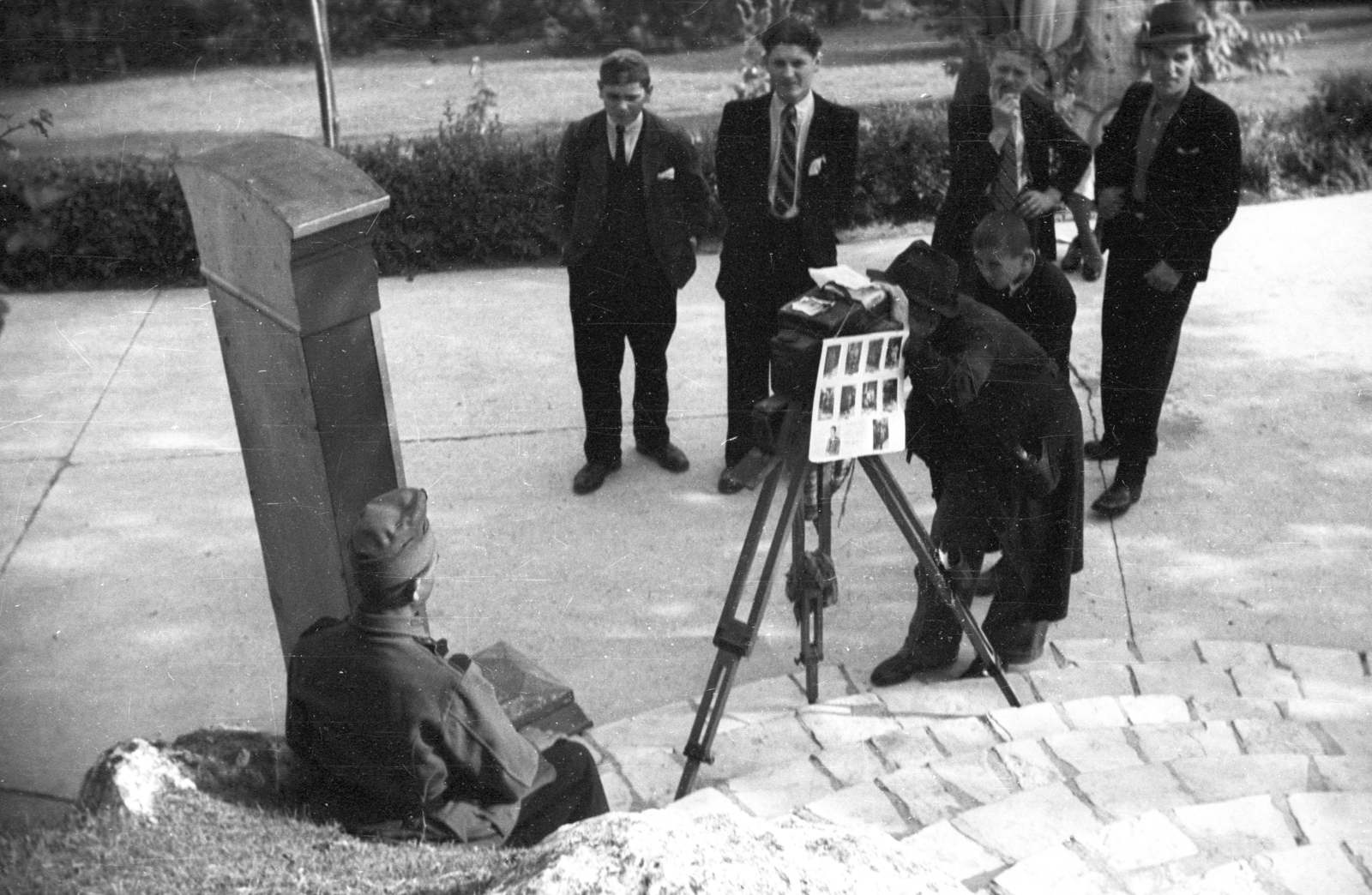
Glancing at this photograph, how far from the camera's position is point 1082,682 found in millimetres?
4918

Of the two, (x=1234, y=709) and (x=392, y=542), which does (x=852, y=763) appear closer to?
(x=1234, y=709)

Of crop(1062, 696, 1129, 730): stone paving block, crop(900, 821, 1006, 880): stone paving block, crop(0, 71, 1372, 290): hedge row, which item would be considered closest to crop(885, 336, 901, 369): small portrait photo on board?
crop(1062, 696, 1129, 730): stone paving block

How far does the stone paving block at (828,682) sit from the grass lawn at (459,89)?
808cm

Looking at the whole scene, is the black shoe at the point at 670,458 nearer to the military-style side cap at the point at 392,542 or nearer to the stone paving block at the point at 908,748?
the stone paving block at the point at 908,748

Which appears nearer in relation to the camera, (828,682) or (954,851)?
(954,851)

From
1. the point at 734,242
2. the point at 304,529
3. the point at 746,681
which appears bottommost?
the point at 746,681

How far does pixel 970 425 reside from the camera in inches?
186

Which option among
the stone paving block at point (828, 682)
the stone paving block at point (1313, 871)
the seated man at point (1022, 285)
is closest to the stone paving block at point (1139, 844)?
the stone paving block at point (1313, 871)

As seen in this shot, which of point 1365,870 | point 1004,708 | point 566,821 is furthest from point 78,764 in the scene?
point 1365,870

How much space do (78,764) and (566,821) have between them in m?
2.14

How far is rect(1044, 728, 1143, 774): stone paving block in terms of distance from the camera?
4.10m

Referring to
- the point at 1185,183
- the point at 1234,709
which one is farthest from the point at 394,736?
the point at 1185,183

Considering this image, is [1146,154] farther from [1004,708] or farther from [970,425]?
[1004,708]

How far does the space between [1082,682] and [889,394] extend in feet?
4.56
